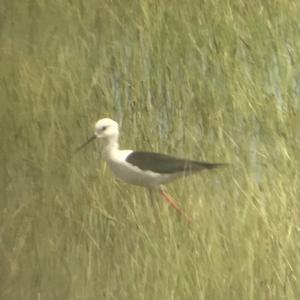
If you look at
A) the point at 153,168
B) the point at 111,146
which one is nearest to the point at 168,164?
the point at 153,168

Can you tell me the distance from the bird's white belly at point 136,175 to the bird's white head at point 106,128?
6 centimetres

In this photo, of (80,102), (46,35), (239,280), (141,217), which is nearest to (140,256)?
(141,217)

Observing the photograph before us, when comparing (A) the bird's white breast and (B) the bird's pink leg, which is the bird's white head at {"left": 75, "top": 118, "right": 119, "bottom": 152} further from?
(B) the bird's pink leg

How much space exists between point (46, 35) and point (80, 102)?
0.56 feet

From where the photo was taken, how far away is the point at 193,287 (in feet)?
4.92

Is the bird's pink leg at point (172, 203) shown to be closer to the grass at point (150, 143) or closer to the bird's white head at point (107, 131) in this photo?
the grass at point (150, 143)

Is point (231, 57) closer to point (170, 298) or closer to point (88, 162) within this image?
point (88, 162)

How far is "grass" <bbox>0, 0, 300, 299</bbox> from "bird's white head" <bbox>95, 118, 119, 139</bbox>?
15 millimetres

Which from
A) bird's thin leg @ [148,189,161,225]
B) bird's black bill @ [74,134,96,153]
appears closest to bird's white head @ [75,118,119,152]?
bird's black bill @ [74,134,96,153]

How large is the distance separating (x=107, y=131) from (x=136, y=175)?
0.40ft

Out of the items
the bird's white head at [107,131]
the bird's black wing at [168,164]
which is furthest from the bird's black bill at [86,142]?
the bird's black wing at [168,164]

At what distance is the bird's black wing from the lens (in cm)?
150

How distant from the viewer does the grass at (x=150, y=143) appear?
146 cm

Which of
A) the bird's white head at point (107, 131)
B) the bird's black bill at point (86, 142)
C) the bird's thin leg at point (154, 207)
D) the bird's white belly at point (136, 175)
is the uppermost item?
the bird's white head at point (107, 131)
